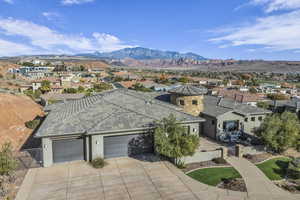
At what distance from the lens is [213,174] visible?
1501 cm

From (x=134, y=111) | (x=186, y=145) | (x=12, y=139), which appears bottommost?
(x=12, y=139)

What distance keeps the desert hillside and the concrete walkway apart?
21749mm

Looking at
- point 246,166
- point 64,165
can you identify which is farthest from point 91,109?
point 246,166

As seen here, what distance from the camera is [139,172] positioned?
15.0 metres

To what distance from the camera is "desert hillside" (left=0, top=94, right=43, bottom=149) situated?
23983 millimetres

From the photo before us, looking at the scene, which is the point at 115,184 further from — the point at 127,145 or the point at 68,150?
the point at 68,150

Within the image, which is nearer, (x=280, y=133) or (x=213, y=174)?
(x=213, y=174)

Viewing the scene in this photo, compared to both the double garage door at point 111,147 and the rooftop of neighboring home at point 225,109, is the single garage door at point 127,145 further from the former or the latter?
the rooftop of neighboring home at point 225,109

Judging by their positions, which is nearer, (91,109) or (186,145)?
(186,145)

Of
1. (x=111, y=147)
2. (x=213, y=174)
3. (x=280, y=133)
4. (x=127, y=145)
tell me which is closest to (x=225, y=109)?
(x=280, y=133)

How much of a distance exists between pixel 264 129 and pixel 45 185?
18.2m

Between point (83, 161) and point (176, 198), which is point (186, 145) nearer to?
point (176, 198)

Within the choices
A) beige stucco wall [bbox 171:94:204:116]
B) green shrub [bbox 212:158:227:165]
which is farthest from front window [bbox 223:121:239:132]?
green shrub [bbox 212:158:227:165]

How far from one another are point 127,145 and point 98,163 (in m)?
2.88
